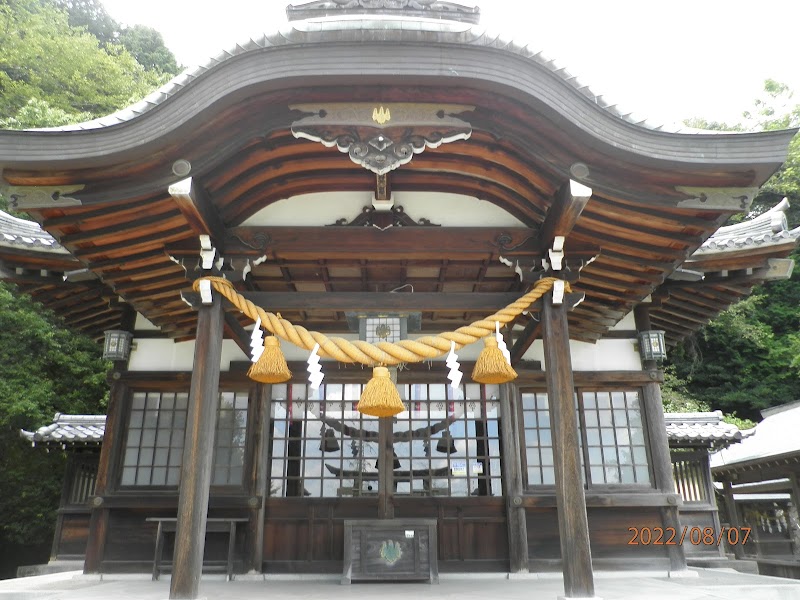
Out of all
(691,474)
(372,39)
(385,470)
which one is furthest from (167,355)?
(691,474)

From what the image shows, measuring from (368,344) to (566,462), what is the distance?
196 centimetres

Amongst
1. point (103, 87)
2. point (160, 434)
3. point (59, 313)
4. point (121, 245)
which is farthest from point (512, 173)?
point (103, 87)

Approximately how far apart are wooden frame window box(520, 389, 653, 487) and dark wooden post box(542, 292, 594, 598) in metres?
2.47

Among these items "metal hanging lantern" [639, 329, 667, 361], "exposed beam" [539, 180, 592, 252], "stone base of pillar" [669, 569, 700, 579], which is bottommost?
"stone base of pillar" [669, 569, 700, 579]

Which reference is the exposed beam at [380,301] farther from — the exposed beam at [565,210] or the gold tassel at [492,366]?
the exposed beam at [565,210]

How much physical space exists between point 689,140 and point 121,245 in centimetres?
494

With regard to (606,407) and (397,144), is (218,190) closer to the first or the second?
(397,144)

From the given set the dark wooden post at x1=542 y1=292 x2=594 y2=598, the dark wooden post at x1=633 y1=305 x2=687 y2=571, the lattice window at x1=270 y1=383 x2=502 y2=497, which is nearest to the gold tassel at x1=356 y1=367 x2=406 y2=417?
the dark wooden post at x1=542 y1=292 x2=594 y2=598

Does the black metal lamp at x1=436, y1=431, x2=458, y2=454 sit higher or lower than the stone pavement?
higher

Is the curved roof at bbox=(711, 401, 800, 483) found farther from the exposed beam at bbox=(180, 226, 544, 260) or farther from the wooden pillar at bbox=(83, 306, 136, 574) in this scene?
the wooden pillar at bbox=(83, 306, 136, 574)

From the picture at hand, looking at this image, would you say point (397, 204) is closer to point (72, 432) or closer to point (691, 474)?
point (72, 432)

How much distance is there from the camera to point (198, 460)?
474 centimetres

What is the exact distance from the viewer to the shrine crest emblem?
6.23 m

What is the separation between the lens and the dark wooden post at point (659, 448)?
707 cm
